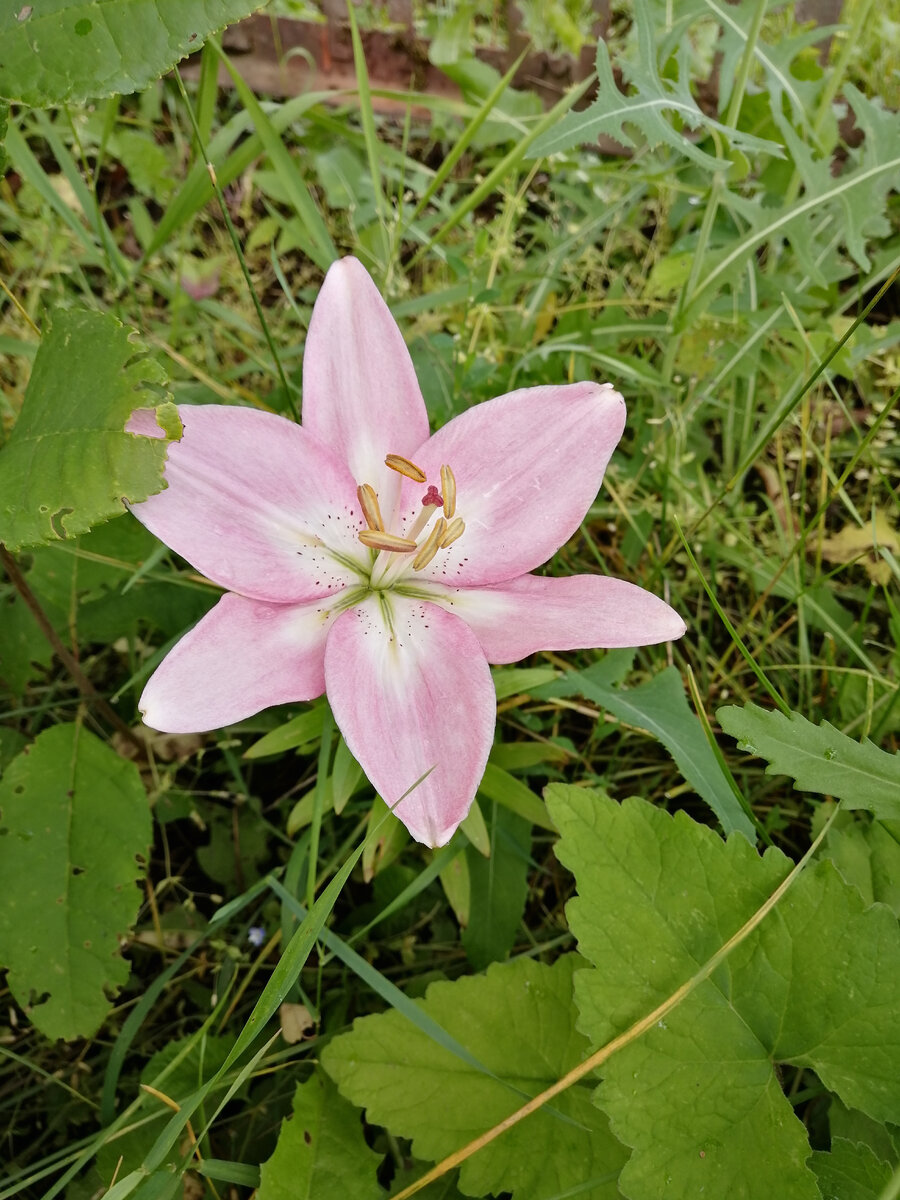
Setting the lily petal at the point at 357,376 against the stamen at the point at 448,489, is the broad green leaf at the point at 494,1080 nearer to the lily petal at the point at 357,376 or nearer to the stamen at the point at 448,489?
the stamen at the point at 448,489

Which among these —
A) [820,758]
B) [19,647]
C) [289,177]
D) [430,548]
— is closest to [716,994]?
[820,758]

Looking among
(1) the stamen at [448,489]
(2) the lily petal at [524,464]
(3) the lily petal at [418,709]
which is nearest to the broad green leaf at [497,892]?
(3) the lily petal at [418,709]

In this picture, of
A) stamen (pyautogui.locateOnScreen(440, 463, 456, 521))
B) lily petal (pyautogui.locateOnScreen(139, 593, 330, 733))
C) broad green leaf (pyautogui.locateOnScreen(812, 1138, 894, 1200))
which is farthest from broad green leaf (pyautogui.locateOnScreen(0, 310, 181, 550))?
broad green leaf (pyautogui.locateOnScreen(812, 1138, 894, 1200))

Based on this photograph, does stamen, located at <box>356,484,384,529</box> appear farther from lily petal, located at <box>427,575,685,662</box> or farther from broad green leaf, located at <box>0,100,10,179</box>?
broad green leaf, located at <box>0,100,10,179</box>

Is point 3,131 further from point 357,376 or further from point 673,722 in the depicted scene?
point 673,722

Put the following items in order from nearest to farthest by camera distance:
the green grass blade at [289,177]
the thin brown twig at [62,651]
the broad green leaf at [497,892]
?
the thin brown twig at [62,651] < the broad green leaf at [497,892] < the green grass blade at [289,177]

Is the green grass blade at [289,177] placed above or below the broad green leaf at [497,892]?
above

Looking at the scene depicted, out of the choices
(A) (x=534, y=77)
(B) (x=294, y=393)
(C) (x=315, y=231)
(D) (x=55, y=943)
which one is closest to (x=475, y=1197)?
(D) (x=55, y=943)

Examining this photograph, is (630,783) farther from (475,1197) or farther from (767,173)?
(767,173)
